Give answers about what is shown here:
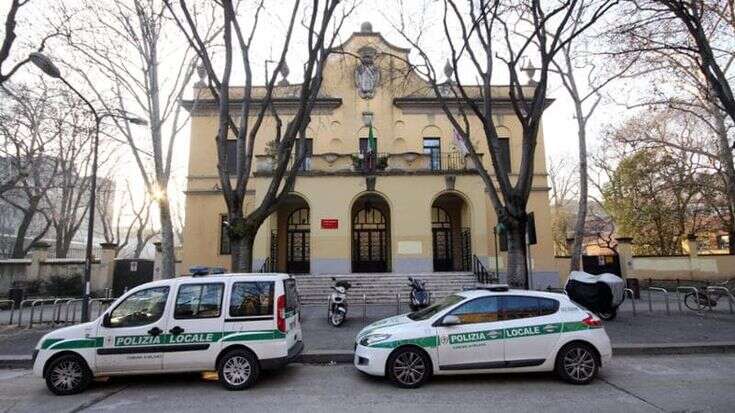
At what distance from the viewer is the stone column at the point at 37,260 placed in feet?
71.6

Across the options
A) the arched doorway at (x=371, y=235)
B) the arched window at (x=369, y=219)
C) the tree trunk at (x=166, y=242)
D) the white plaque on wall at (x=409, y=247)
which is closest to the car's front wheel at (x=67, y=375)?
the tree trunk at (x=166, y=242)

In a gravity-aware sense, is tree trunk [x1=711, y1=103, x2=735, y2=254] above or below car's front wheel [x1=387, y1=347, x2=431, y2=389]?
above

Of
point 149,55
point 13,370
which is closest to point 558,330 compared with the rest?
point 13,370

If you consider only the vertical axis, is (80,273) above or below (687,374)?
above

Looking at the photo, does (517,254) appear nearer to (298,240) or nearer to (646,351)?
(646,351)

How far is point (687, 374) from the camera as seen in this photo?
727cm

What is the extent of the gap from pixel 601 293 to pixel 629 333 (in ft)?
6.25

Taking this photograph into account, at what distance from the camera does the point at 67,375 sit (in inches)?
263

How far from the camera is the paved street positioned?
579 cm

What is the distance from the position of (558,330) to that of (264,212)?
302 inches

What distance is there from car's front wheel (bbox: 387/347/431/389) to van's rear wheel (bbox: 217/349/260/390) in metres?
2.14

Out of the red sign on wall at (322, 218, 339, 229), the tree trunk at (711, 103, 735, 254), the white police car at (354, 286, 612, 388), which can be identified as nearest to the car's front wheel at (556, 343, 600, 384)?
the white police car at (354, 286, 612, 388)

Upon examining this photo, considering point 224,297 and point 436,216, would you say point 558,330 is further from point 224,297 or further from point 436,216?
point 436,216

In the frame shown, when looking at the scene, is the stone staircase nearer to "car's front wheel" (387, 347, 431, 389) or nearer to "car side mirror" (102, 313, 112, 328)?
"car's front wheel" (387, 347, 431, 389)
